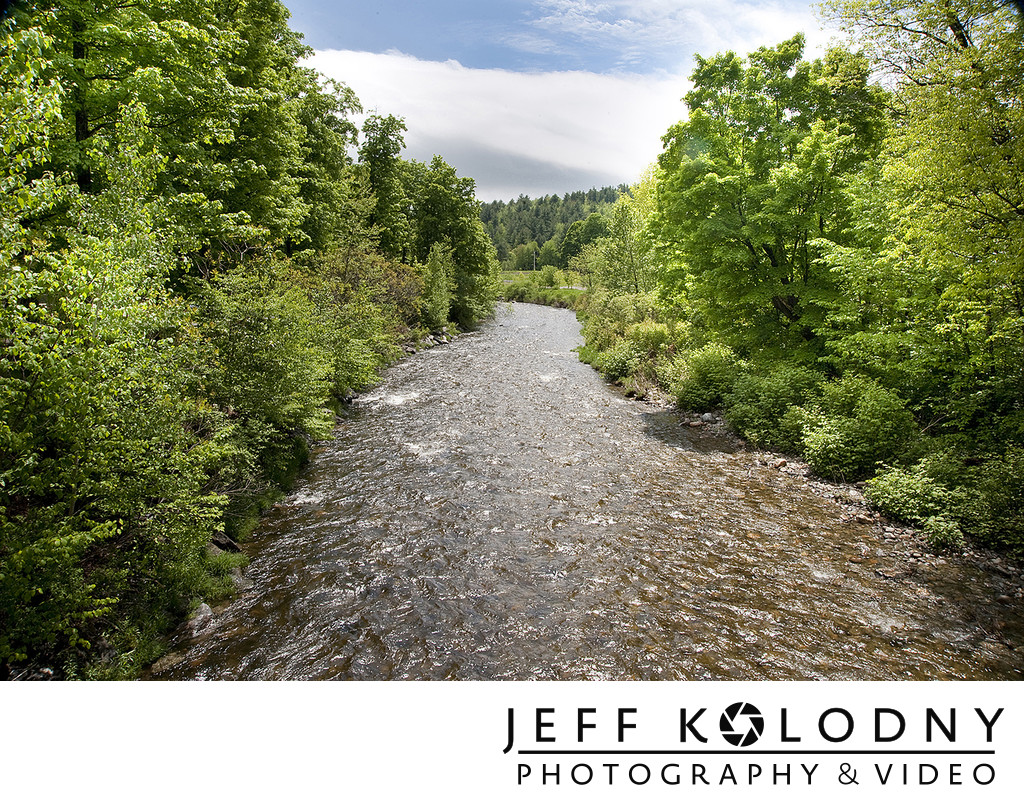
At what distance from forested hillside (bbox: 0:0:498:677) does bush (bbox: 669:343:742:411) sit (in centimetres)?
1308

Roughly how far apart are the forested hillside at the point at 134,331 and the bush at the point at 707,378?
13.1 metres

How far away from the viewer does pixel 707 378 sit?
18.1 metres

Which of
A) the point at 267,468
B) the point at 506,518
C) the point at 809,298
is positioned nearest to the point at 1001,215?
the point at 809,298

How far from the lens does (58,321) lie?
201 inches

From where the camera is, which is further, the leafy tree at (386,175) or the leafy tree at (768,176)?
the leafy tree at (386,175)

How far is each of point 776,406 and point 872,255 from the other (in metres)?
4.74

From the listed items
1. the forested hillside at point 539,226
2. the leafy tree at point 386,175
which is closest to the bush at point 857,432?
the leafy tree at point 386,175

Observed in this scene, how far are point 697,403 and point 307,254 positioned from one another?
1941 centimetres

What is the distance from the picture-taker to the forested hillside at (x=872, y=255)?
27.7ft

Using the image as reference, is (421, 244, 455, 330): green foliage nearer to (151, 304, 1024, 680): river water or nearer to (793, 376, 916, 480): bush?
(151, 304, 1024, 680): river water

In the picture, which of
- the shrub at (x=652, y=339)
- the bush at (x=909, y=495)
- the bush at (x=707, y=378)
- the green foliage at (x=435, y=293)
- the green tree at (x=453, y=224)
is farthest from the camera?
the green tree at (x=453, y=224)

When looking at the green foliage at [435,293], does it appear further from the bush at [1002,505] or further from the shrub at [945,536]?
the bush at [1002,505]

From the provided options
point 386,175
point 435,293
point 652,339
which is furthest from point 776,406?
point 386,175

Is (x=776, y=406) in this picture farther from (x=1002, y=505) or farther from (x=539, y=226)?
(x=539, y=226)
